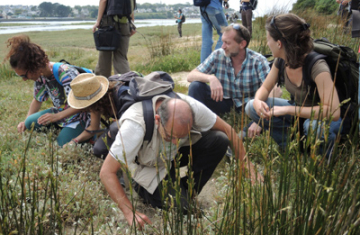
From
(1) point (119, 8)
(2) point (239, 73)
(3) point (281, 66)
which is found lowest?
(2) point (239, 73)

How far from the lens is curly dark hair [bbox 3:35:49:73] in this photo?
3529 mm

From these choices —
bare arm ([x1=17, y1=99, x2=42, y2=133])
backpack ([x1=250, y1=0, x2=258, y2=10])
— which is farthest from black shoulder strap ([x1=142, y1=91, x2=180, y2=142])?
backpack ([x1=250, y1=0, x2=258, y2=10])

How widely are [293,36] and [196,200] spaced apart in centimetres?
167

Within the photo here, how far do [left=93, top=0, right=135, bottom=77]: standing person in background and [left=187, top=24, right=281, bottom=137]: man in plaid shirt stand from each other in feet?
5.86

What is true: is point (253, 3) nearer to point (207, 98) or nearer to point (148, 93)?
point (207, 98)

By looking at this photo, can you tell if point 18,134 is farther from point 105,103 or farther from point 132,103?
point 132,103

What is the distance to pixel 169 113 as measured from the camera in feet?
7.57

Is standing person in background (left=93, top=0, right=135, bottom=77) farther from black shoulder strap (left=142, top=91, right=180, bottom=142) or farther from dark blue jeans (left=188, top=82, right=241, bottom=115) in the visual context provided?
black shoulder strap (left=142, top=91, right=180, bottom=142)

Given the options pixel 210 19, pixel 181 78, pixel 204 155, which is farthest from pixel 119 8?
pixel 204 155

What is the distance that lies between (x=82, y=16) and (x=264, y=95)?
133138mm

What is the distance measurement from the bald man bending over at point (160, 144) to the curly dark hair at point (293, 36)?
0.80 m

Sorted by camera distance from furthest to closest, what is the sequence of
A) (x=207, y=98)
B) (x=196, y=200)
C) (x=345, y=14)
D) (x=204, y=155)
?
(x=345, y=14), (x=207, y=98), (x=204, y=155), (x=196, y=200)

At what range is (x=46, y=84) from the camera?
390 centimetres

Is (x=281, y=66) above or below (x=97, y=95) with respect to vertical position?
above
